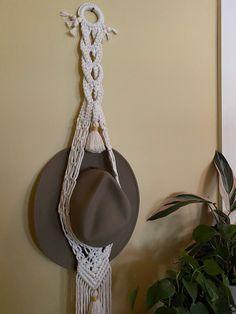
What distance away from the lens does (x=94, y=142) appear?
816 mm

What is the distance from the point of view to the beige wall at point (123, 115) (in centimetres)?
77

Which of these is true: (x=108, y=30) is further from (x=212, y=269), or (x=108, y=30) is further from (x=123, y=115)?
(x=212, y=269)

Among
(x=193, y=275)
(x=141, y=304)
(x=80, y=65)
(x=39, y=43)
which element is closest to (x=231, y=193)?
(x=193, y=275)

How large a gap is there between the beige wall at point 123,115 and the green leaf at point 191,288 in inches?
8.9

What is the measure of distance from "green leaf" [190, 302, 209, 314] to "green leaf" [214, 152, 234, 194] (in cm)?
39

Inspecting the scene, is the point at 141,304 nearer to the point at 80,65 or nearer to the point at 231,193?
the point at 231,193

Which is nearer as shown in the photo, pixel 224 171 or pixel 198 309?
pixel 198 309

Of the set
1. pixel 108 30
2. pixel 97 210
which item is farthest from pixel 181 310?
pixel 108 30

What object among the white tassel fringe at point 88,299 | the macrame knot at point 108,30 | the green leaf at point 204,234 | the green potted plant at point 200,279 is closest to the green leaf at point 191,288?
the green potted plant at point 200,279

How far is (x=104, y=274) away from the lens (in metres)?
0.85

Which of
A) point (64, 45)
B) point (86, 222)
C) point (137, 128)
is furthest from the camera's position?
point (137, 128)

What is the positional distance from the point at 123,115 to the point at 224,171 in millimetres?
401

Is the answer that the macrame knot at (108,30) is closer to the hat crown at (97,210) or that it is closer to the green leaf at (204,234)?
the hat crown at (97,210)

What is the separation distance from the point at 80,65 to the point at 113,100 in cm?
14
